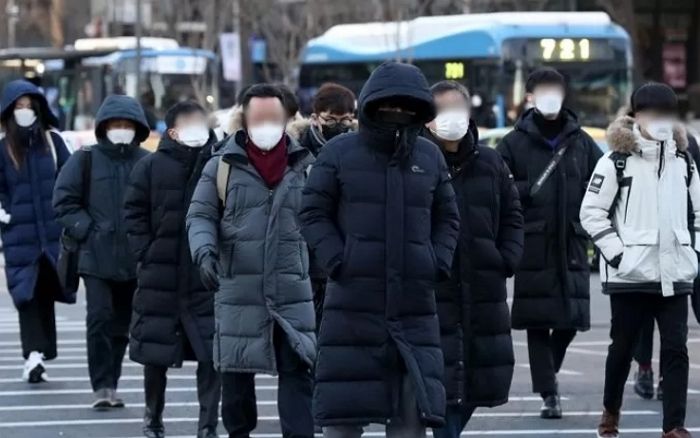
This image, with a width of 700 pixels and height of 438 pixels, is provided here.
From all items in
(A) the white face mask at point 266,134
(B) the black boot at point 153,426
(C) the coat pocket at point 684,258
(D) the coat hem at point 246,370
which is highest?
(A) the white face mask at point 266,134

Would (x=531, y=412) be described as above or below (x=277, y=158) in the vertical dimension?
below

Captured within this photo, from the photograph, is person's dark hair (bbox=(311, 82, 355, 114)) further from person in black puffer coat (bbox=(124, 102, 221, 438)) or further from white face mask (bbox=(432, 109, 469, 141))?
white face mask (bbox=(432, 109, 469, 141))

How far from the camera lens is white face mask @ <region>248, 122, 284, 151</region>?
921cm

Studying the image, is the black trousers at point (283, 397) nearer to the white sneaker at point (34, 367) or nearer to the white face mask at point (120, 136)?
the white face mask at point (120, 136)

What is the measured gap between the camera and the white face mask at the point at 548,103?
11.8 m

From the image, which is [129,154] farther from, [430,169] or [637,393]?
[430,169]

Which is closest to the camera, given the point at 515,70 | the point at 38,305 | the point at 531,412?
the point at 531,412

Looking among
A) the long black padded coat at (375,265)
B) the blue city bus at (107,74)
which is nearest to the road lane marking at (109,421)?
the long black padded coat at (375,265)

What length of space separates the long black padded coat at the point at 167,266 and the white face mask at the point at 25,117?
2.95 meters

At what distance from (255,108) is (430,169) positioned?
1.47 metres

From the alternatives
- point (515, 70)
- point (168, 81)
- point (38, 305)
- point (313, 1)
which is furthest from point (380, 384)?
point (313, 1)

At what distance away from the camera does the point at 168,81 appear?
3988 cm

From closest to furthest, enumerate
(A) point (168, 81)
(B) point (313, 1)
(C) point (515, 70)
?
(C) point (515, 70) < (A) point (168, 81) < (B) point (313, 1)

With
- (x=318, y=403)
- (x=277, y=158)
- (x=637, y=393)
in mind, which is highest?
(x=277, y=158)
